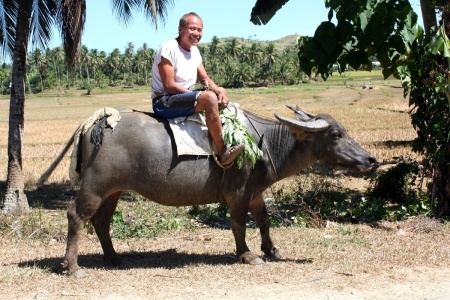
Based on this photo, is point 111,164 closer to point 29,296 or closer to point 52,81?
point 29,296

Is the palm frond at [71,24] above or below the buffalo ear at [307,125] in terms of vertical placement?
above

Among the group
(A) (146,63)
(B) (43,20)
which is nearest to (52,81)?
(A) (146,63)

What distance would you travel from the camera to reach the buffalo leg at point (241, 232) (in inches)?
260

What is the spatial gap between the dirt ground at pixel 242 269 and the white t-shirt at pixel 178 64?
1.93m

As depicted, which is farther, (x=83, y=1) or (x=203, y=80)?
(x=83, y=1)

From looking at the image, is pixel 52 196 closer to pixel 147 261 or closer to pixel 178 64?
pixel 147 261

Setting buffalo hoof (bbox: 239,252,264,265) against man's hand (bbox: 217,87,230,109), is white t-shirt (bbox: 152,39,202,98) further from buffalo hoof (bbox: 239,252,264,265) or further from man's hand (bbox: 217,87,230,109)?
buffalo hoof (bbox: 239,252,264,265)

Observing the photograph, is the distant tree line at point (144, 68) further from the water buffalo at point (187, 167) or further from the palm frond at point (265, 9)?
Result: the water buffalo at point (187, 167)

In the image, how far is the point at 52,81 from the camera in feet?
286

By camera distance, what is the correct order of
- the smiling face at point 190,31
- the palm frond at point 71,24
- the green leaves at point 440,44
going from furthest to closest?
the palm frond at point 71,24 < the green leaves at point 440,44 < the smiling face at point 190,31

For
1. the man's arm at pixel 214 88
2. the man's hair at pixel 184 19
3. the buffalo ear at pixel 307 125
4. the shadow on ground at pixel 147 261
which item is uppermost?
the man's hair at pixel 184 19

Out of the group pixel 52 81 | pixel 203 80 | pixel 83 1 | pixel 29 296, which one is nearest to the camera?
pixel 29 296

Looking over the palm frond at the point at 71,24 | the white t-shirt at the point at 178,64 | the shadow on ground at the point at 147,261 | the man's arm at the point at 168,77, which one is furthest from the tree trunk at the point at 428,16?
the palm frond at the point at 71,24

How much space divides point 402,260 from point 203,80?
2887 mm
